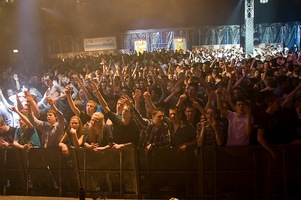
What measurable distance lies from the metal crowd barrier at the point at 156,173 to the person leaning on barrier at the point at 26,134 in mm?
291

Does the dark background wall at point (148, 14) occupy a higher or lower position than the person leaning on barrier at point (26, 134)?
higher

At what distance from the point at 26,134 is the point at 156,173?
7.38 feet

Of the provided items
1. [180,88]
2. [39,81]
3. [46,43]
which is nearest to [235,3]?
[46,43]

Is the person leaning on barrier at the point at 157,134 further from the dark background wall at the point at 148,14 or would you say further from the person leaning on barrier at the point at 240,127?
the dark background wall at the point at 148,14

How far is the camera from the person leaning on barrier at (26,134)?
5.50m

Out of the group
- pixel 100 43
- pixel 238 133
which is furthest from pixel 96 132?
pixel 100 43

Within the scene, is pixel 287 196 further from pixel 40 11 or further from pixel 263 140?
pixel 40 11

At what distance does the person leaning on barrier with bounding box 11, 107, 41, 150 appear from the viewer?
5500 mm

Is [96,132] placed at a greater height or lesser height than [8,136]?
greater

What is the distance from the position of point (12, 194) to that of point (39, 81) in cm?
727

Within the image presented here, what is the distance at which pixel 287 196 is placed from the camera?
4566 millimetres

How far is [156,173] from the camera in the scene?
16.1 feet

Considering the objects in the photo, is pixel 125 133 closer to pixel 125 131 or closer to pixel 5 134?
pixel 125 131

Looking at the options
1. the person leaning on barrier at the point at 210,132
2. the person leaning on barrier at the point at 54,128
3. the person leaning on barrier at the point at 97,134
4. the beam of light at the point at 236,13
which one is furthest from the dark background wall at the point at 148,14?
the person leaning on barrier at the point at 210,132
